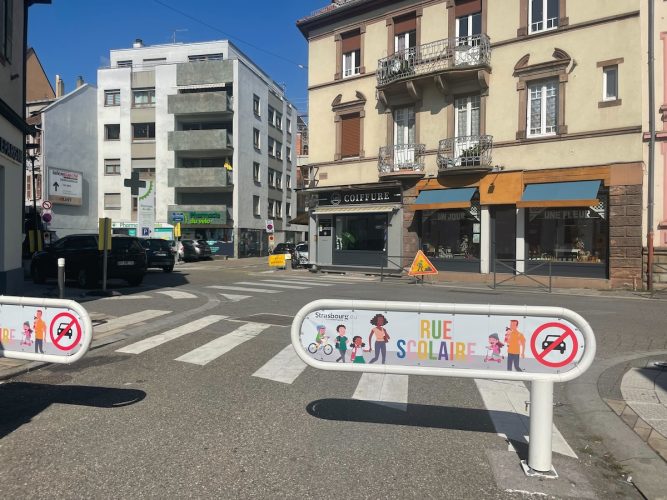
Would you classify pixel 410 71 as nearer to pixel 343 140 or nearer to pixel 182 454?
pixel 343 140

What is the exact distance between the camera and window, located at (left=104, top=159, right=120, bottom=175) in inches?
1714

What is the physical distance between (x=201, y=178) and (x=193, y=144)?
111 inches

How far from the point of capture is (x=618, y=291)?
53.6ft

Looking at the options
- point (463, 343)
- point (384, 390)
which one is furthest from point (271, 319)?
point (463, 343)

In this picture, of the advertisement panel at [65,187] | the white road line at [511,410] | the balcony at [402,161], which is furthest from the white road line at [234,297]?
the advertisement panel at [65,187]

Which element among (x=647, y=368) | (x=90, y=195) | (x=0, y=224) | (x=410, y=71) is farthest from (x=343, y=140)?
(x=90, y=195)

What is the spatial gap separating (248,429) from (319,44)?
23353 mm

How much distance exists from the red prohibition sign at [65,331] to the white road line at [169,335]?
3.02m

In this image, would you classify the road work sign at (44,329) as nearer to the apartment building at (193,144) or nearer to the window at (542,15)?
the window at (542,15)

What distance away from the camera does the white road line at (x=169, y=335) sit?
7.21m

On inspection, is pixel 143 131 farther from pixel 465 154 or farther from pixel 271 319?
pixel 271 319

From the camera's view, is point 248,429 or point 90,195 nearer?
point 248,429

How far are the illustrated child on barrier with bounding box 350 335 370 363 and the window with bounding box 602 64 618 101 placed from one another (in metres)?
17.1

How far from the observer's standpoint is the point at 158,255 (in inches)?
904
